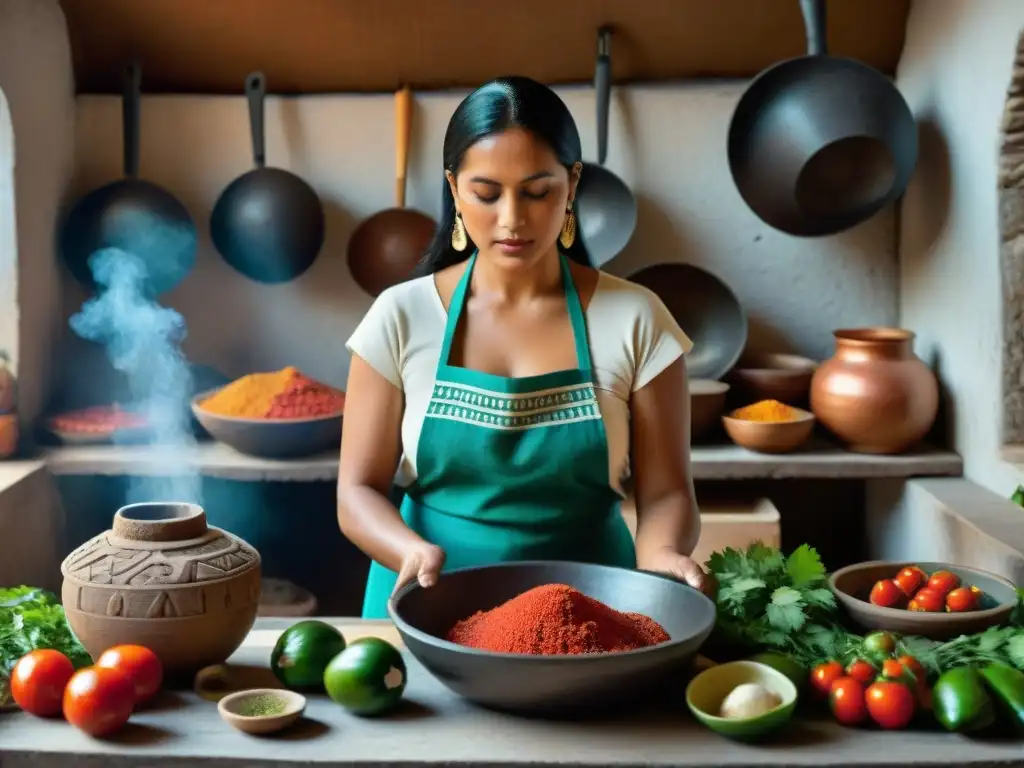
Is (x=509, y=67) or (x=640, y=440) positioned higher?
(x=509, y=67)

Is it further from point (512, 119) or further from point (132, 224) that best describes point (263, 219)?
point (512, 119)

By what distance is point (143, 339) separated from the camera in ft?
12.3

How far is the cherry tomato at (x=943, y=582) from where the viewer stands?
160cm

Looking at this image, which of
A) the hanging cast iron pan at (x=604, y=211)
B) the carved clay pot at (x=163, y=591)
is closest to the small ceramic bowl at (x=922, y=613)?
the carved clay pot at (x=163, y=591)

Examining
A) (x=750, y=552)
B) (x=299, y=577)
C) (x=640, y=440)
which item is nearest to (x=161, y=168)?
(x=299, y=577)

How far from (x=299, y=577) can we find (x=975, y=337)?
232 centimetres

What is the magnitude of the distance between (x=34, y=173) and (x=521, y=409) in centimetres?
221

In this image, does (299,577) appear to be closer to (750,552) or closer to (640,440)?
(640,440)

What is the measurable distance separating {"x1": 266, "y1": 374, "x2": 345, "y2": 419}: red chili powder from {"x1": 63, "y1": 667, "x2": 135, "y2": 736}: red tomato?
6.39 feet

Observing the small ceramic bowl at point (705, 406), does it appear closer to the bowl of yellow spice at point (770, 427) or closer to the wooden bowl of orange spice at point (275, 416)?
the bowl of yellow spice at point (770, 427)

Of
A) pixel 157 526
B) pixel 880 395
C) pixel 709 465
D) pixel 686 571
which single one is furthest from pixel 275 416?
pixel 686 571

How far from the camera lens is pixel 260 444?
128 inches

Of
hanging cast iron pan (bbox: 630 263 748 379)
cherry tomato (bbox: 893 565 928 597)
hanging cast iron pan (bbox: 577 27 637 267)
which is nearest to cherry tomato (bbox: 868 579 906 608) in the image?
cherry tomato (bbox: 893 565 928 597)

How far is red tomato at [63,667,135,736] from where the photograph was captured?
1313mm
